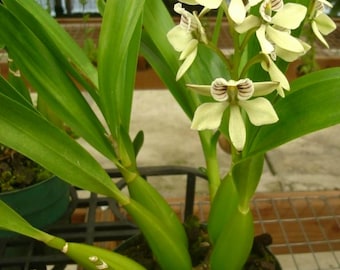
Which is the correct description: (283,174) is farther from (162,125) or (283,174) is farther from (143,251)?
(143,251)

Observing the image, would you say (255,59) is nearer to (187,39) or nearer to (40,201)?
(187,39)

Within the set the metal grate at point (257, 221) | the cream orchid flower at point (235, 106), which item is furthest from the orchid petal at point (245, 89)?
the metal grate at point (257, 221)

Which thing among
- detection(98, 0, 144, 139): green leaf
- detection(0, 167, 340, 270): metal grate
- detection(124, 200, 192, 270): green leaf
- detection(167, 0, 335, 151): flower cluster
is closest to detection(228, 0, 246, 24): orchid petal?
detection(167, 0, 335, 151): flower cluster

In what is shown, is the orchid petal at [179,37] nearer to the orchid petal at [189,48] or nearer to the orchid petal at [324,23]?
the orchid petal at [189,48]

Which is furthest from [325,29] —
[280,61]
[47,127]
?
[47,127]

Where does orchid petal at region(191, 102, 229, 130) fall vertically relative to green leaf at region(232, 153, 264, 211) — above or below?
Result: above

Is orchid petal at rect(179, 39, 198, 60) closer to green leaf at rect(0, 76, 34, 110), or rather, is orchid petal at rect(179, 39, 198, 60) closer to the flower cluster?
the flower cluster
